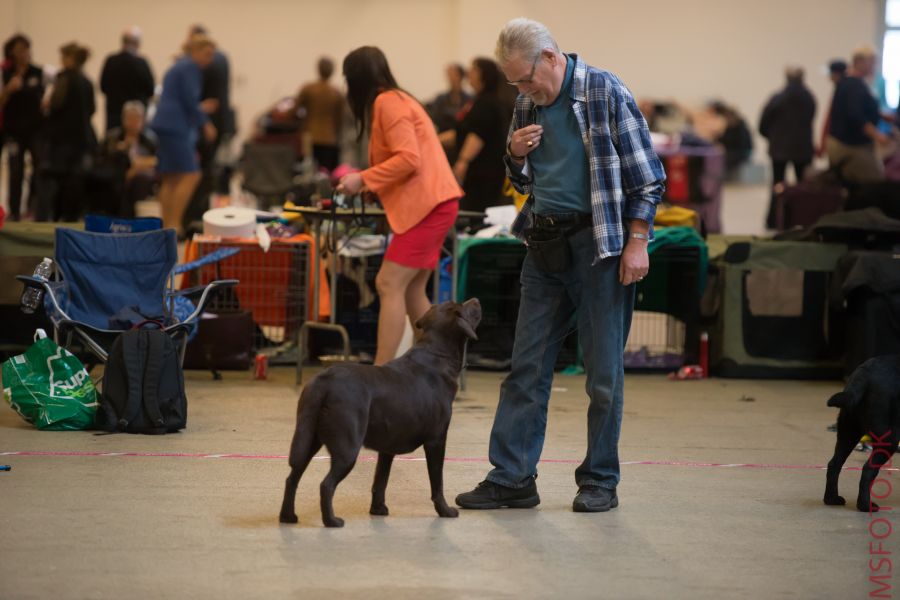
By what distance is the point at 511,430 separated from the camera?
165 inches

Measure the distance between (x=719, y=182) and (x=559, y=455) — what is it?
971 cm

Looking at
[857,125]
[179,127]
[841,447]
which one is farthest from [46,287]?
[857,125]

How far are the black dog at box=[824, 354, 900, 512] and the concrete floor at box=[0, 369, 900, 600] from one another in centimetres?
15

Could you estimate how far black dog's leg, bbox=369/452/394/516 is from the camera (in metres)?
4.04

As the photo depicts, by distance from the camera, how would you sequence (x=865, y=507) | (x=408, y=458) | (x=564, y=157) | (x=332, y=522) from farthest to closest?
1. (x=408, y=458)
2. (x=865, y=507)
3. (x=564, y=157)
4. (x=332, y=522)

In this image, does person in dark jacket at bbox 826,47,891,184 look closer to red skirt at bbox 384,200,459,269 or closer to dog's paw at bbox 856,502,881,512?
red skirt at bbox 384,200,459,269

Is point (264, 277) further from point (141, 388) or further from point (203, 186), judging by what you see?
point (203, 186)

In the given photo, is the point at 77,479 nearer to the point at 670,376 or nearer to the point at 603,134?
the point at 603,134

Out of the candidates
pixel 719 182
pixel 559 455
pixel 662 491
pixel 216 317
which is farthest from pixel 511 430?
pixel 719 182

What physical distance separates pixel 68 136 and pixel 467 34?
979cm

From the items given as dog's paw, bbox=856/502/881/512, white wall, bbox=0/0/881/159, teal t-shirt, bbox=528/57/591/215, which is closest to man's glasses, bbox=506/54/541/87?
teal t-shirt, bbox=528/57/591/215

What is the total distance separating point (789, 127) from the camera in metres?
13.6

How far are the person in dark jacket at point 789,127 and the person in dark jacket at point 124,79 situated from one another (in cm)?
645


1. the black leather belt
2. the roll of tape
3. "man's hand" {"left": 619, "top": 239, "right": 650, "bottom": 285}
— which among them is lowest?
the roll of tape
